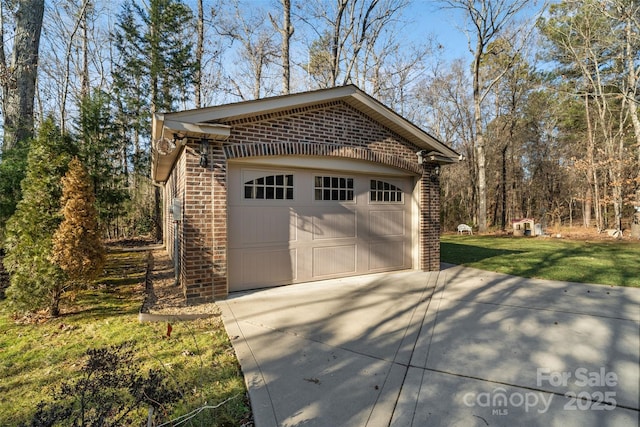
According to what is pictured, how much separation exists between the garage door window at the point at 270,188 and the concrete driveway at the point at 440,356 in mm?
1741

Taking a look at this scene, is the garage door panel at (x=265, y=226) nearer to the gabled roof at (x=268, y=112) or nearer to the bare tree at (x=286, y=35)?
the gabled roof at (x=268, y=112)

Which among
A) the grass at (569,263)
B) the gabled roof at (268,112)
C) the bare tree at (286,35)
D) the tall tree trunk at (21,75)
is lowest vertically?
the grass at (569,263)

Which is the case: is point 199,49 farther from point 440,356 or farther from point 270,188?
point 440,356

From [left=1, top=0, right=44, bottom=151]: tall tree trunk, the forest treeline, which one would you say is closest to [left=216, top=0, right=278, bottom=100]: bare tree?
the forest treeline

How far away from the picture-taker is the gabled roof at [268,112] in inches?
180

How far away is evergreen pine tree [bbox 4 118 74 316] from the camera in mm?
4219

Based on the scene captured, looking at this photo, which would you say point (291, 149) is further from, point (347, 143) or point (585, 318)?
point (585, 318)

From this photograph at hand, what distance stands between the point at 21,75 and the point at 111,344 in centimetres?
801

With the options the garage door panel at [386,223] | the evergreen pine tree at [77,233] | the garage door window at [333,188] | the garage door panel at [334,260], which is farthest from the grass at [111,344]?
the garage door panel at [386,223]

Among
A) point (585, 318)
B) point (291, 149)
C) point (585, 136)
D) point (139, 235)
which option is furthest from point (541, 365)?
point (585, 136)

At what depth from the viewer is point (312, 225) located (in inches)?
240

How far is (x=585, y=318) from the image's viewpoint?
4.11m

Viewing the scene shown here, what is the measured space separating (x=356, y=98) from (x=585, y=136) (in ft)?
67.6

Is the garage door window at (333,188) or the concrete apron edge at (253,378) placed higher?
the garage door window at (333,188)
